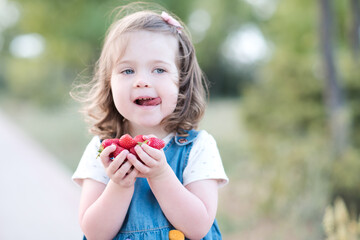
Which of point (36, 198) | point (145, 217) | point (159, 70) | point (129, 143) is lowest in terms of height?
point (36, 198)

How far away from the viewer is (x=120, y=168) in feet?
4.47

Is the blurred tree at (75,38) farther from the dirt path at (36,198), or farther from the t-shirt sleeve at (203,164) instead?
the dirt path at (36,198)

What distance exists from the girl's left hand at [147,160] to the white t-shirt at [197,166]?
217mm

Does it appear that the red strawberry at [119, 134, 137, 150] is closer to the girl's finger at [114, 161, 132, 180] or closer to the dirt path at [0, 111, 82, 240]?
the girl's finger at [114, 161, 132, 180]

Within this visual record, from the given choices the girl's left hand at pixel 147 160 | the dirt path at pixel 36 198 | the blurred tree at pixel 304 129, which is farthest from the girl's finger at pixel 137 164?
the blurred tree at pixel 304 129

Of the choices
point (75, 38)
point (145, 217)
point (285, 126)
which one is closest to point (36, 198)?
point (285, 126)

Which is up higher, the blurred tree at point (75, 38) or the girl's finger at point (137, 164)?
the blurred tree at point (75, 38)

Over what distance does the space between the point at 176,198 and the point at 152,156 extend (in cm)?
19

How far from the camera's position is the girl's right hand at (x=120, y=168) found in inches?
53.2

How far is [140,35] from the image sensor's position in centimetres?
159

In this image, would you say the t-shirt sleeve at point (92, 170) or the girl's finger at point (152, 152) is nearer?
the girl's finger at point (152, 152)

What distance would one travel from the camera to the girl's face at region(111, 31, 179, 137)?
1.56 m

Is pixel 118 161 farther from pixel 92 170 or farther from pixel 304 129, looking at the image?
pixel 304 129

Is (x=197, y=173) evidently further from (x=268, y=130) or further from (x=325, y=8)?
(x=268, y=130)
